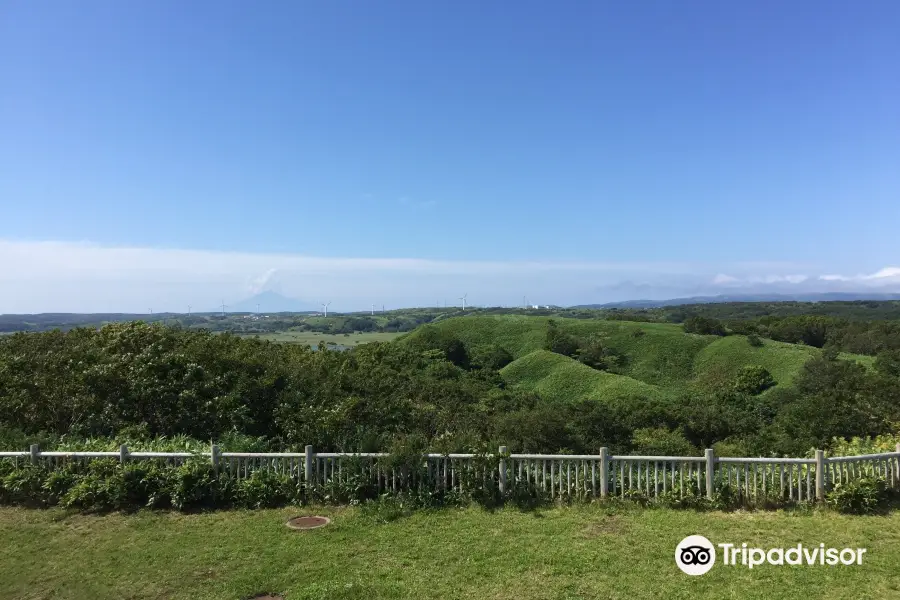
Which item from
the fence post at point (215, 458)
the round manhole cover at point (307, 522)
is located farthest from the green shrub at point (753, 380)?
the fence post at point (215, 458)

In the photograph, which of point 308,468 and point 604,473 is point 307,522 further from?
Answer: point 604,473

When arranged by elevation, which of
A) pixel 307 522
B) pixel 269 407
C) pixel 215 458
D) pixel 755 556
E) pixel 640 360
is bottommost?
pixel 640 360

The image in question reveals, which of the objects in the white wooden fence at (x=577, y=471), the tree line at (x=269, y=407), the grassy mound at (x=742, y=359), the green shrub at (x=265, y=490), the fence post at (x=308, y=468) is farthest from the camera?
the grassy mound at (x=742, y=359)

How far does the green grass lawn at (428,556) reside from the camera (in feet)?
20.0

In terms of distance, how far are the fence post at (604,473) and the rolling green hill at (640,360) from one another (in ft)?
137

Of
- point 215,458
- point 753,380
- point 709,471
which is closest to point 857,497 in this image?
point 709,471

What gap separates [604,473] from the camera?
880cm

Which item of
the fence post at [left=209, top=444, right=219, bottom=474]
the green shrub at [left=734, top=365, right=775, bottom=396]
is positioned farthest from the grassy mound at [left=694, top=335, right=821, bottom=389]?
the fence post at [left=209, top=444, right=219, bottom=474]

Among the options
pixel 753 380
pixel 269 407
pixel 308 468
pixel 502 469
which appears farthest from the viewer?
pixel 753 380

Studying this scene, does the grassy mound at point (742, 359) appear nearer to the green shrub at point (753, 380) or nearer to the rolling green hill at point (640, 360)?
the rolling green hill at point (640, 360)

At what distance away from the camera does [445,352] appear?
2640 inches

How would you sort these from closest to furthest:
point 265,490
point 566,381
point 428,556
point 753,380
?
point 428,556
point 265,490
point 753,380
point 566,381

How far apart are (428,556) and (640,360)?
68.1 meters

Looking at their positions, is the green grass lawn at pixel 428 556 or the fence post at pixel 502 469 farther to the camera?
the fence post at pixel 502 469
